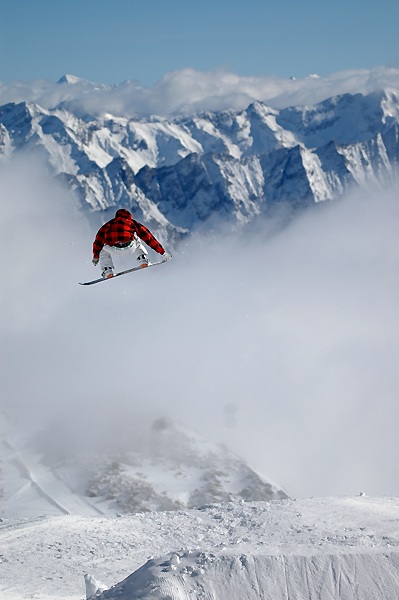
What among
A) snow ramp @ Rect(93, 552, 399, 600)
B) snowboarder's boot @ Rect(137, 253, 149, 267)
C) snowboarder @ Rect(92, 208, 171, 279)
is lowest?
snow ramp @ Rect(93, 552, 399, 600)

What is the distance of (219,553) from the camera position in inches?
1619

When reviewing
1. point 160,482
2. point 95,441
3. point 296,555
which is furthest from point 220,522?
point 95,441

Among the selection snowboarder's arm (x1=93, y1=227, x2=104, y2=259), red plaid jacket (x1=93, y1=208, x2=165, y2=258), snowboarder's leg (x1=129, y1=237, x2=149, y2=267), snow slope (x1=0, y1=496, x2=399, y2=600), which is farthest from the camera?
snowboarder's leg (x1=129, y1=237, x2=149, y2=267)

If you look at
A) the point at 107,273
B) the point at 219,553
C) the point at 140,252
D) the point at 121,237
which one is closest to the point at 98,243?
the point at 121,237

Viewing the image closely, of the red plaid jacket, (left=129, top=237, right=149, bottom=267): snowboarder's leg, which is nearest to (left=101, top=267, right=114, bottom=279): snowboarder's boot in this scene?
(left=129, top=237, right=149, bottom=267): snowboarder's leg

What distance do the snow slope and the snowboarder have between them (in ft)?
54.5

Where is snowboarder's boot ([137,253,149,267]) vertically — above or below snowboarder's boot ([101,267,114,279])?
above

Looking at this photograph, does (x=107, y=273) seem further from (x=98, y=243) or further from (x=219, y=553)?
(x=219, y=553)

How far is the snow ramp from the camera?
3772 cm

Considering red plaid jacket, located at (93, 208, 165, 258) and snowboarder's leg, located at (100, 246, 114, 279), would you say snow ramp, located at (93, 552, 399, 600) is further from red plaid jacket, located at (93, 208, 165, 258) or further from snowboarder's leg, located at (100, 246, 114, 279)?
red plaid jacket, located at (93, 208, 165, 258)

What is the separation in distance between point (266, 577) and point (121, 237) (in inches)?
773

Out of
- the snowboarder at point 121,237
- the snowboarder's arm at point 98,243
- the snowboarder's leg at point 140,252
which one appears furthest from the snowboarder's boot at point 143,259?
the snowboarder's arm at point 98,243

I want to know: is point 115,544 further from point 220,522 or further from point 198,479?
point 198,479

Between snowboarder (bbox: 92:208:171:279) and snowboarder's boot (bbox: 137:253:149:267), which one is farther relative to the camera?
snowboarder's boot (bbox: 137:253:149:267)
